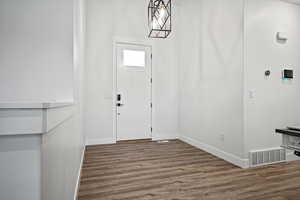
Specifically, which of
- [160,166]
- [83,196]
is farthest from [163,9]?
[83,196]

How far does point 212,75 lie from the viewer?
3258 millimetres

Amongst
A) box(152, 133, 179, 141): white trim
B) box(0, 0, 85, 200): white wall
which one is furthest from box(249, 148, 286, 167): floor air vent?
box(0, 0, 85, 200): white wall

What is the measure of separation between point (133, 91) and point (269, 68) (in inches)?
109

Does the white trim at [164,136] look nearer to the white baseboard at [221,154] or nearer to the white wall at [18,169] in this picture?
the white baseboard at [221,154]

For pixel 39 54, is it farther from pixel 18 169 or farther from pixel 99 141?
pixel 99 141

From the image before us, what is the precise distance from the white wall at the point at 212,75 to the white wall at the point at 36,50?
8.27 feet

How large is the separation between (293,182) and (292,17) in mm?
2683

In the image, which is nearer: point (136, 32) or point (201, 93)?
point (201, 93)

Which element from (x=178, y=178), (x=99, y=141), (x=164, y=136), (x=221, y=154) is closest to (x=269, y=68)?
(x=221, y=154)

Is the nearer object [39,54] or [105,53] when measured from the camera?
[39,54]

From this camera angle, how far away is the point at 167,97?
4.45 m

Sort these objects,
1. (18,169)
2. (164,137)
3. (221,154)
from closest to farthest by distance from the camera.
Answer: (18,169) → (221,154) → (164,137)

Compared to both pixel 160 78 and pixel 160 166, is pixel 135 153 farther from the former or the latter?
pixel 160 78

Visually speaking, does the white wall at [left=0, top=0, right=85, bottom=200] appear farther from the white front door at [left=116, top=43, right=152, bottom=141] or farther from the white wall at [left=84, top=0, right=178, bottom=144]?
the white front door at [left=116, top=43, right=152, bottom=141]
